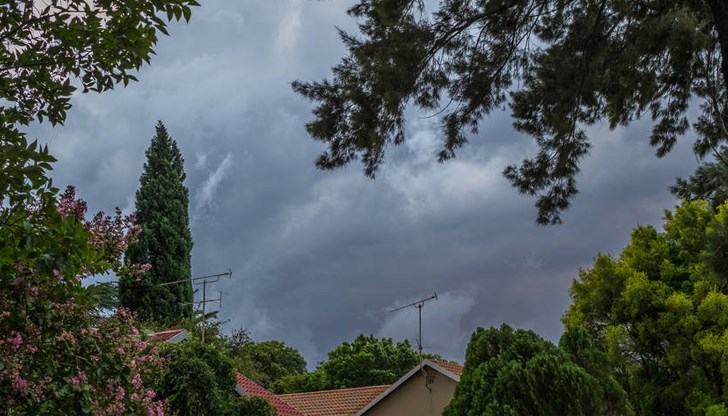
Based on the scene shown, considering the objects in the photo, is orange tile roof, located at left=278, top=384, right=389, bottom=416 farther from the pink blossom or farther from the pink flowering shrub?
the pink blossom

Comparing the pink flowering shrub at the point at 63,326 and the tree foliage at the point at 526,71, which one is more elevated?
the tree foliage at the point at 526,71

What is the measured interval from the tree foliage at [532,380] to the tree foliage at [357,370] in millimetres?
28210

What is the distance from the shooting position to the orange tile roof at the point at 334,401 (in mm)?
27141

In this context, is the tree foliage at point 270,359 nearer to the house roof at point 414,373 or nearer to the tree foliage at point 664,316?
the house roof at point 414,373

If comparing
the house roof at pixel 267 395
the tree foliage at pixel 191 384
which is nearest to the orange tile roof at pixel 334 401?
the house roof at pixel 267 395

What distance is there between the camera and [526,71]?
475 inches

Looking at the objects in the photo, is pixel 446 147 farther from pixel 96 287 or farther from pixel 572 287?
pixel 572 287

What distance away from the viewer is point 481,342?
14562 mm

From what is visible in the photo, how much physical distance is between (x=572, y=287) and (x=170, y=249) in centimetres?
1922

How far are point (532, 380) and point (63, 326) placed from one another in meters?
8.36

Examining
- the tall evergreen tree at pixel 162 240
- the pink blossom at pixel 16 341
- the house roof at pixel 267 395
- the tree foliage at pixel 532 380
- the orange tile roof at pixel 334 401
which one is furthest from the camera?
the tall evergreen tree at pixel 162 240

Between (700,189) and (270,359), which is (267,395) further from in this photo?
(270,359)

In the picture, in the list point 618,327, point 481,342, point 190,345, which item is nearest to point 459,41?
point 481,342

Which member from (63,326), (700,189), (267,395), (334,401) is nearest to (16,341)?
(63,326)
